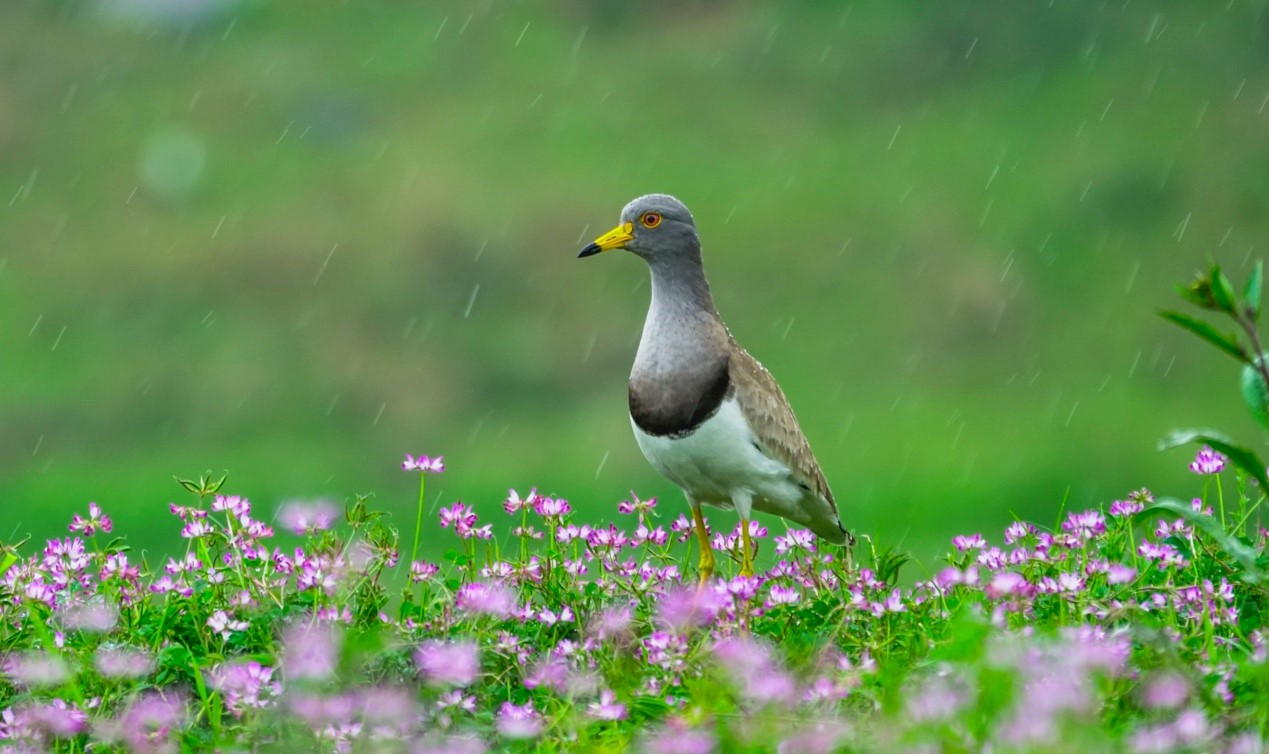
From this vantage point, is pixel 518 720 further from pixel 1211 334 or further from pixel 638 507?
pixel 1211 334

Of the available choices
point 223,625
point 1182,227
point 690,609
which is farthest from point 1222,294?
point 1182,227

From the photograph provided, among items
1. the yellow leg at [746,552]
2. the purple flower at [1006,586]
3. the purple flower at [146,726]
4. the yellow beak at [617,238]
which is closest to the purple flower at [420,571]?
the purple flower at [146,726]

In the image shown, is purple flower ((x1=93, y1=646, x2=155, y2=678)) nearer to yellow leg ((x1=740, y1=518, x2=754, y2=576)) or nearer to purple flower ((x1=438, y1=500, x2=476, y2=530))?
purple flower ((x1=438, y1=500, x2=476, y2=530))

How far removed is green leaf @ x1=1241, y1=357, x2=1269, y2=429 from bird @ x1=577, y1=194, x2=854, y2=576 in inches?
70.5

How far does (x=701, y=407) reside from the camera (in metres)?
5.86

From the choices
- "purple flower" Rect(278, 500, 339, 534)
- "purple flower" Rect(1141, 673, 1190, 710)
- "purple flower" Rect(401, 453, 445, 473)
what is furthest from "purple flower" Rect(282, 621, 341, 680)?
"purple flower" Rect(1141, 673, 1190, 710)

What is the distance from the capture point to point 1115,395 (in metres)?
24.6

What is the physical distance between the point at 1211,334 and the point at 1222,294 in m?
0.11

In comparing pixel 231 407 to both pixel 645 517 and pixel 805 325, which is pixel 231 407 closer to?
pixel 805 325

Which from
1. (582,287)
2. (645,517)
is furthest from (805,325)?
(645,517)

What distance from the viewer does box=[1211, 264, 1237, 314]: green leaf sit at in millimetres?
4105

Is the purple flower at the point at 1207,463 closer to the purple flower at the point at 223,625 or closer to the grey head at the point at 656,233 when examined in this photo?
the grey head at the point at 656,233

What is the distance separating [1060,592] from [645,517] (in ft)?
4.82

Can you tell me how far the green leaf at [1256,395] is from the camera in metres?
4.50
